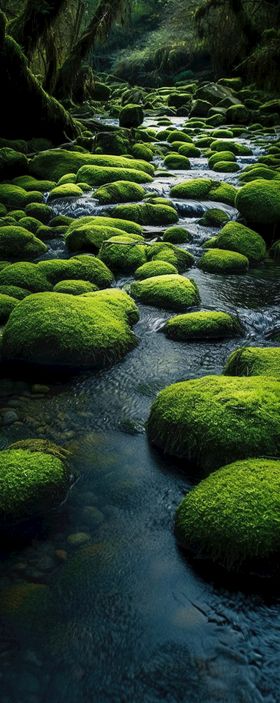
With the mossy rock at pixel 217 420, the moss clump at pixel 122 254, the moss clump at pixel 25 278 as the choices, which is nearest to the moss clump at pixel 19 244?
the moss clump at pixel 122 254

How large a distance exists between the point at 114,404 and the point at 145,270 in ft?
11.7

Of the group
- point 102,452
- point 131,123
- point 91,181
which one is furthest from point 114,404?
point 131,123

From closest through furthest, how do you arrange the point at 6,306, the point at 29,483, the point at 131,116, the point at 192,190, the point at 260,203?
the point at 29,483 < the point at 6,306 < the point at 260,203 < the point at 192,190 < the point at 131,116

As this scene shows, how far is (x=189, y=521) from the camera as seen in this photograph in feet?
11.5

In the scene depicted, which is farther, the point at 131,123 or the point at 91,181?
the point at 131,123

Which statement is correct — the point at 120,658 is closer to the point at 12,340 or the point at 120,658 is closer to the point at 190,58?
the point at 12,340

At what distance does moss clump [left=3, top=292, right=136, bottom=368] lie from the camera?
5801 mm

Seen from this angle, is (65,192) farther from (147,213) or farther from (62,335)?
(62,335)

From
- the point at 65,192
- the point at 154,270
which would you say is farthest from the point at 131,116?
the point at 154,270

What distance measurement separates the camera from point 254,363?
5.26 meters

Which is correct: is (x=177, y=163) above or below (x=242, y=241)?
above

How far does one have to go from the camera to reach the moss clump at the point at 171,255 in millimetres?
8875

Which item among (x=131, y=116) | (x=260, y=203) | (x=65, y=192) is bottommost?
(x=65, y=192)

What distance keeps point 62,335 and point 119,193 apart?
725cm
